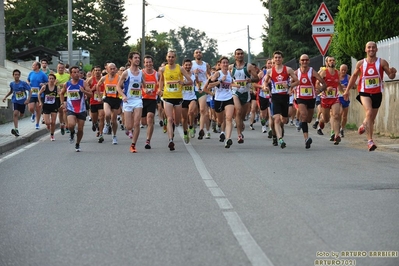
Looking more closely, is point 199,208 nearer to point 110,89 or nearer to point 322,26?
point 110,89

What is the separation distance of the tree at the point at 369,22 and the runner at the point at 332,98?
17.6 ft

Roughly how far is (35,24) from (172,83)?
81.2 metres

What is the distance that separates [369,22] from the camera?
24.9 m

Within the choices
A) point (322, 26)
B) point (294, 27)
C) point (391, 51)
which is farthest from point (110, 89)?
point (294, 27)

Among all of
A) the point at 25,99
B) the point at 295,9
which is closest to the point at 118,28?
the point at 295,9

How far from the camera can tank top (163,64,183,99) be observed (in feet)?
58.7

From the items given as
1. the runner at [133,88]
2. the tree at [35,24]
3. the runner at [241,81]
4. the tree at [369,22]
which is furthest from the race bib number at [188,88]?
the tree at [35,24]

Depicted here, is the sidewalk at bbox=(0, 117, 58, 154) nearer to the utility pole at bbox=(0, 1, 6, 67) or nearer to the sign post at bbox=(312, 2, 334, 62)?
the utility pole at bbox=(0, 1, 6, 67)

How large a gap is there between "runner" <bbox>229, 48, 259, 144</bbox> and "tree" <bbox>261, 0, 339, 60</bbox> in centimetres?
3759

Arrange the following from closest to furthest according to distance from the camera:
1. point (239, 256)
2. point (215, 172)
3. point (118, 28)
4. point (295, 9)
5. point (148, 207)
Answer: point (239, 256)
point (148, 207)
point (215, 172)
point (295, 9)
point (118, 28)

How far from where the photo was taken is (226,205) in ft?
31.2

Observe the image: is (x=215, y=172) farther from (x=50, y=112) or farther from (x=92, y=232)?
(x=50, y=112)

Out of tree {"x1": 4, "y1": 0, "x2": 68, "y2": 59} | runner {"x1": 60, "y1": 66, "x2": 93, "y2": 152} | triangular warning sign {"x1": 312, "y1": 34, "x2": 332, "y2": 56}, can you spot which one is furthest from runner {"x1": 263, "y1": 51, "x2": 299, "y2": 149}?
tree {"x1": 4, "y1": 0, "x2": 68, "y2": 59}

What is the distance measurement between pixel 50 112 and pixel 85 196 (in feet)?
39.0
